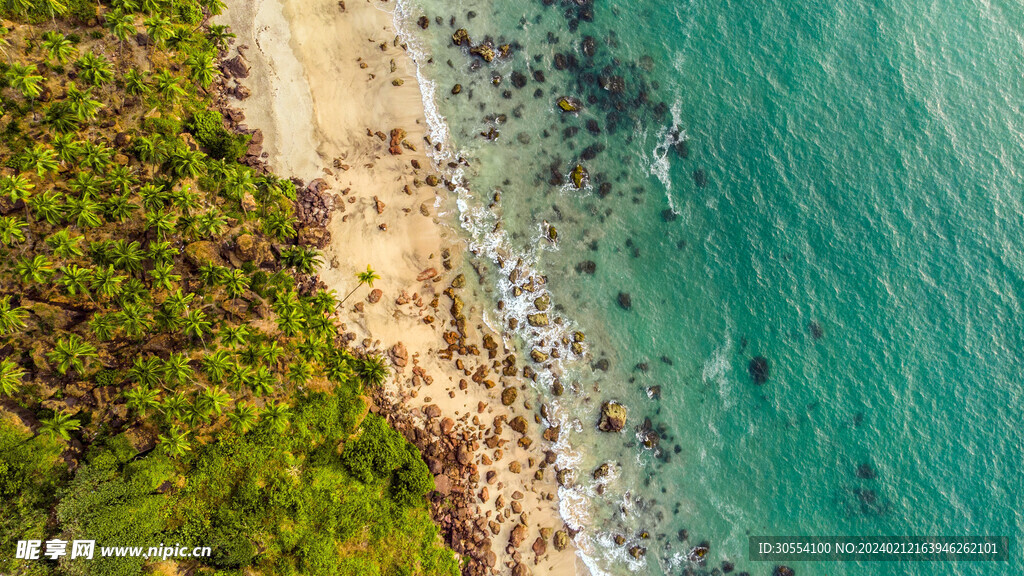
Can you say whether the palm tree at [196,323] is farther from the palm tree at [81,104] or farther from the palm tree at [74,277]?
the palm tree at [81,104]

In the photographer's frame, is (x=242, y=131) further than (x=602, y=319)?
No

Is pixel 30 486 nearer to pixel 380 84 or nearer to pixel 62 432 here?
pixel 62 432

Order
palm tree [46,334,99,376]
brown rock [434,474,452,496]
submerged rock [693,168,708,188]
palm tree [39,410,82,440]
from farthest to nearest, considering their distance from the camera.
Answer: submerged rock [693,168,708,188]
brown rock [434,474,452,496]
palm tree [46,334,99,376]
palm tree [39,410,82,440]

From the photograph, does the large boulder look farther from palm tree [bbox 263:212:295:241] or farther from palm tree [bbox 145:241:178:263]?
A: palm tree [bbox 145:241:178:263]

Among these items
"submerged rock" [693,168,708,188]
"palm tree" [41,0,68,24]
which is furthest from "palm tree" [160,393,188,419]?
"submerged rock" [693,168,708,188]

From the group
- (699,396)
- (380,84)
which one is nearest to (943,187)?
(699,396)

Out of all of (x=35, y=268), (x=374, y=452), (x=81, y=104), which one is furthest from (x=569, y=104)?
(x=35, y=268)
